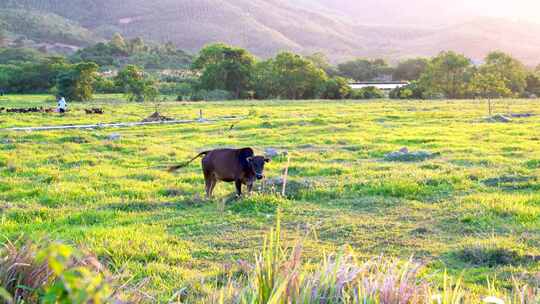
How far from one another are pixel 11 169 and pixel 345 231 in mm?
9818

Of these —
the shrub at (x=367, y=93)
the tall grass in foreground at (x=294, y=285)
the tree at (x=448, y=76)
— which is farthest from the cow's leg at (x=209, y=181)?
the tree at (x=448, y=76)

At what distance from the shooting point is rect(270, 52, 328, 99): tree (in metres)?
75.7

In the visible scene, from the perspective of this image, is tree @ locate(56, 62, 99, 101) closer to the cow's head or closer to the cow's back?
the cow's back

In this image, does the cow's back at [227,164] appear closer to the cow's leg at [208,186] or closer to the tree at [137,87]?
the cow's leg at [208,186]

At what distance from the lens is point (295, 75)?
7562 cm

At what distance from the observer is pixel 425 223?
30.9 ft

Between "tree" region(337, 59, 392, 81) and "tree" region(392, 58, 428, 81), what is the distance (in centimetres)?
207

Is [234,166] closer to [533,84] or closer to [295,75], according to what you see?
[295,75]

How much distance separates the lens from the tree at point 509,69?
78.4m

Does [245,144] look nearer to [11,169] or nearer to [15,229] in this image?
[11,169]

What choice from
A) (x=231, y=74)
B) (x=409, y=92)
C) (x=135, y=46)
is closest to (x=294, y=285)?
(x=409, y=92)

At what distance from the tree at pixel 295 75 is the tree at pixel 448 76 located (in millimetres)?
16453

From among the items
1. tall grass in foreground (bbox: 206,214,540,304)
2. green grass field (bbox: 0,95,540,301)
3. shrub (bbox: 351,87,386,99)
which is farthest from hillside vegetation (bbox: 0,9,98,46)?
tall grass in foreground (bbox: 206,214,540,304)

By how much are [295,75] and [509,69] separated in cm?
3041
